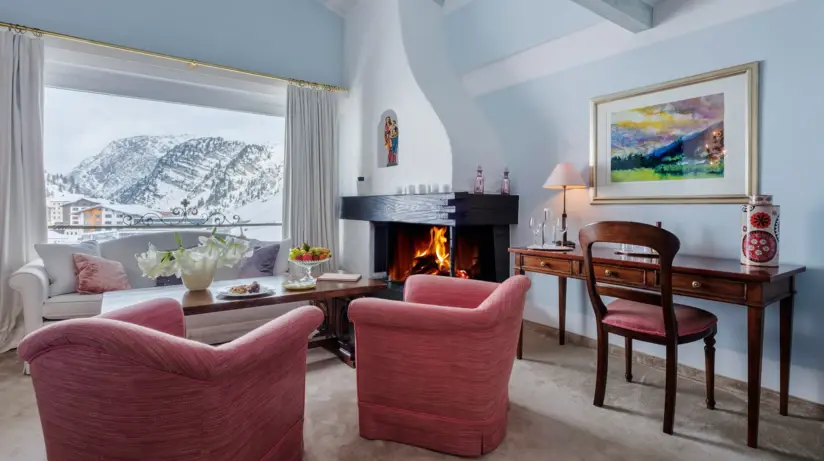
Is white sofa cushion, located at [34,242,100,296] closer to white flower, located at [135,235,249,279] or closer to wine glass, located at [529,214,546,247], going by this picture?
white flower, located at [135,235,249,279]

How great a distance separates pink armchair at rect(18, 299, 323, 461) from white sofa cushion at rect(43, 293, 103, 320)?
6.02 feet

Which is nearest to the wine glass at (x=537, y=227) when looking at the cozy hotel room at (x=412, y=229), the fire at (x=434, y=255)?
the cozy hotel room at (x=412, y=229)

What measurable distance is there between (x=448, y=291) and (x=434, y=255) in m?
1.78

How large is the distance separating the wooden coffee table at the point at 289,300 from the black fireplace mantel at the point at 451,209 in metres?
0.77

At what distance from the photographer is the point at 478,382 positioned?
180 centimetres

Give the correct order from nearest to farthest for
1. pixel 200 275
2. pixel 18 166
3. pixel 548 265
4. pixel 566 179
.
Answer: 1. pixel 200 275
2. pixel 548 265
3. pixel 566 179
4. pixel 18 166

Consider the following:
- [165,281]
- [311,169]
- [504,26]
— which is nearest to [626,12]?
[504,26]

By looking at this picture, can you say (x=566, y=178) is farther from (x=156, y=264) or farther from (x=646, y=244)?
(x=156, y=264)

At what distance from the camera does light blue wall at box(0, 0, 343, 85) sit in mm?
3562

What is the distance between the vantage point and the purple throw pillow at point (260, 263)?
12.4ft

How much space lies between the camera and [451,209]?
3326mm

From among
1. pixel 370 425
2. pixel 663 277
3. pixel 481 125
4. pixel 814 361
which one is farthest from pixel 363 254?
pixel 814 361

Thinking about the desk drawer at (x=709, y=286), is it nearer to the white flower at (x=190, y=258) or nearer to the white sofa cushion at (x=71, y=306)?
the white flower at (x=190, y=258)

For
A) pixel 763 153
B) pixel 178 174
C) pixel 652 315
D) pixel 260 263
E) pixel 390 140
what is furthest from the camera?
pixel 390 140
